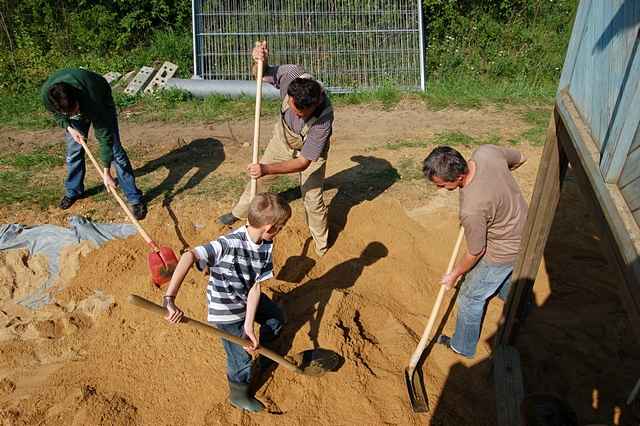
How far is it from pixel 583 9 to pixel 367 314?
2.79 m

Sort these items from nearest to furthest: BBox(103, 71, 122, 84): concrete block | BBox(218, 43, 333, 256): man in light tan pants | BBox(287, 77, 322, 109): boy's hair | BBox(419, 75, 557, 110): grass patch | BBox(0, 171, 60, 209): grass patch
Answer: BBox(287, 77, 322, 109): boy's hair → BBox(218, 43, 333, 256): man in light tan pants → BBox(0, 171, 60, 209): grass patch → BBox(419, 75, 557, 110): grass patch → BBox(103, 71, 122, 84): concrete block

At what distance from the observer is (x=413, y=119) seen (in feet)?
27.1

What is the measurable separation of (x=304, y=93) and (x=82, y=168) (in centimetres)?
324

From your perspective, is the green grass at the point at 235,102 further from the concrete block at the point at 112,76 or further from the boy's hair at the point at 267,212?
the boy's hair at the point at 267,212

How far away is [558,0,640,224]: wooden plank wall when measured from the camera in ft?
7.30

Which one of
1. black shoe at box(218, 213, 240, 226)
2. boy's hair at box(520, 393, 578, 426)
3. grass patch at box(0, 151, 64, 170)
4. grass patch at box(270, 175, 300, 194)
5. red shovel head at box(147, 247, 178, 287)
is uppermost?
grass patch at box(0, 151, 64, 170)

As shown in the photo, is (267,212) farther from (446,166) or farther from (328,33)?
(328,33)

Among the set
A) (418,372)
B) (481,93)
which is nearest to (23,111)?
(481,93)

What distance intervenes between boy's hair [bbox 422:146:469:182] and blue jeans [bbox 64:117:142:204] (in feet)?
12.1

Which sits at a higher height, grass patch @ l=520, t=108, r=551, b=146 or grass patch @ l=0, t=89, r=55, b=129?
grass patch @ l=0, t=89, r=55, b=129

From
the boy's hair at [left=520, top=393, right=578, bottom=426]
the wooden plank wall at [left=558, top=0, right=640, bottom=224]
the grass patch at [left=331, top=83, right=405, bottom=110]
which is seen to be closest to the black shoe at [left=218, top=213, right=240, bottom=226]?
the boy's hair at [left=520, top=393, right=578, bottom=426]

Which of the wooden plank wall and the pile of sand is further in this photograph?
the pile of sand

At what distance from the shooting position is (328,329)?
4305 millimetres

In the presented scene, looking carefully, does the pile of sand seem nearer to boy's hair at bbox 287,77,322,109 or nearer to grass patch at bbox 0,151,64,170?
boy's hair at bbox 287,77,322,109
